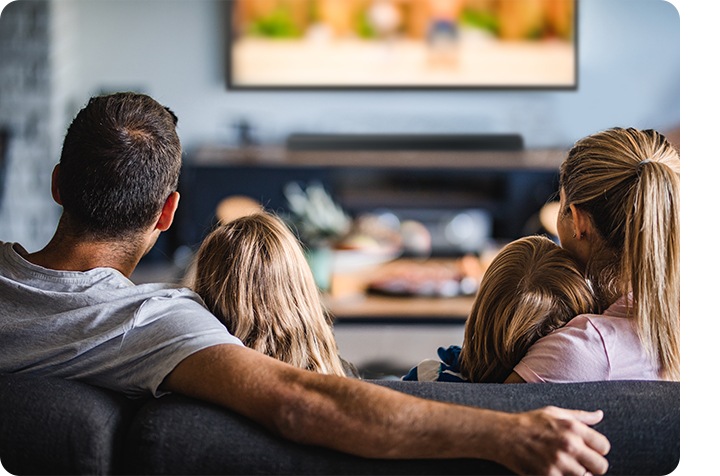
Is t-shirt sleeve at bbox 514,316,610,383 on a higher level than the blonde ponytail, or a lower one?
lower

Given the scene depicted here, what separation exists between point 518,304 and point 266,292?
17.2 inches

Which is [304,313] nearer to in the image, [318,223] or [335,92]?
[318,223]

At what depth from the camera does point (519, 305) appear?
1.39m

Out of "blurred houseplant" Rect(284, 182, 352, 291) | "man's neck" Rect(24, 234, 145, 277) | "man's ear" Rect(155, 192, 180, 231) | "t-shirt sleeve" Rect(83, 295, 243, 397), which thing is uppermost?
"man's ear" Rect(155, 192, 180, 231)

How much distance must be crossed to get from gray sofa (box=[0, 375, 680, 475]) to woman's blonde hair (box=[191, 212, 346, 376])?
282 millimetres

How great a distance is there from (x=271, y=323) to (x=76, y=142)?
443 millimetres

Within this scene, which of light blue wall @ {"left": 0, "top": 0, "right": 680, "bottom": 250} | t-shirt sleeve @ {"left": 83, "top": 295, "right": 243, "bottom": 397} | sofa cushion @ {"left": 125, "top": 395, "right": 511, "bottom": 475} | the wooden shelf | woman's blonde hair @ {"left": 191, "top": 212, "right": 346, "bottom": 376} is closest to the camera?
sofa cushion @ {"left": 125, "top": 395, "right": 511, "bottom": 475}

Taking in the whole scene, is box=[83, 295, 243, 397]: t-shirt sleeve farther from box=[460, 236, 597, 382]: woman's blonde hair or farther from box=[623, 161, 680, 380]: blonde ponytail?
box=[623, 161, 680, 380]: blonde ponytail

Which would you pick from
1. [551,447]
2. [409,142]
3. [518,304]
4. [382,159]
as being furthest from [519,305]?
[409,142]

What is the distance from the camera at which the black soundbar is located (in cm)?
507

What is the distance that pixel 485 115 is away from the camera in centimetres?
529

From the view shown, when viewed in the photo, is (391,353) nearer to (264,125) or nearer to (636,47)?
(264,125)

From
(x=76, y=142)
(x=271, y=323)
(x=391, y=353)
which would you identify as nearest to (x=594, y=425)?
(x=271, y=323)

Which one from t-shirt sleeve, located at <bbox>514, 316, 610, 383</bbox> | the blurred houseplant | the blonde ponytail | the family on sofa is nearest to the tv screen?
the blurred houseplant
